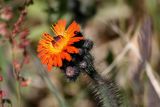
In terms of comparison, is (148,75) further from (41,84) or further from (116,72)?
(41,84)

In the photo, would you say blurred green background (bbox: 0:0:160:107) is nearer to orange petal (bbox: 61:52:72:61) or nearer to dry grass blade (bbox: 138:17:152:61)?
dry grass blade (bbox: 138:17:152:61)

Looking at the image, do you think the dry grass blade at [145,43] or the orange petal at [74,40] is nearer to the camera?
the orange petal at [74,40]

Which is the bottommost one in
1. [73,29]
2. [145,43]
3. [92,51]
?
[73,29]

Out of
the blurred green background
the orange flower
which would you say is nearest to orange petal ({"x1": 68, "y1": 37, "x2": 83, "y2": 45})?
the orange flower

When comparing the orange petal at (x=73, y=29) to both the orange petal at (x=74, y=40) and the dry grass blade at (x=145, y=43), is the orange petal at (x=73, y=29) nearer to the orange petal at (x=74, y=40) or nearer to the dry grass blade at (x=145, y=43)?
the orange petal at (x=74, y=40)

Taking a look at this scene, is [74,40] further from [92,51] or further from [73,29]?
[92,51]

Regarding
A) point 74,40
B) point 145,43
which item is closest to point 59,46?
point 74,40

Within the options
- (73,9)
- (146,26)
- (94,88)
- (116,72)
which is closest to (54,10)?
(73,9)

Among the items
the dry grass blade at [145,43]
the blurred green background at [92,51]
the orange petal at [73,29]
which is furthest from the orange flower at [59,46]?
the dry grass blade at [145,43]

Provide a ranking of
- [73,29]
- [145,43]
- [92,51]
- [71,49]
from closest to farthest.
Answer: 1. [71,49]
2. [73,29]
3. [145,43]
4. [92,51]
